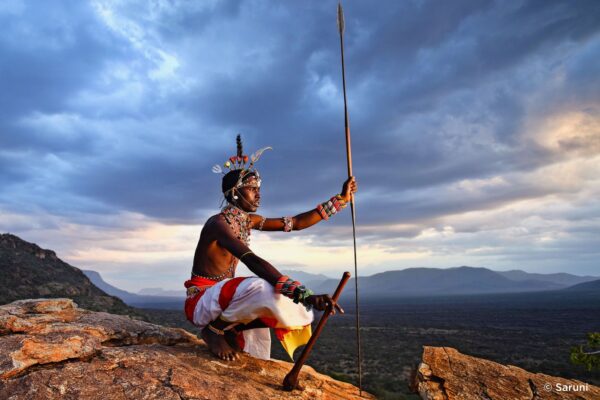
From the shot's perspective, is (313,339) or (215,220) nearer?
(313,339)

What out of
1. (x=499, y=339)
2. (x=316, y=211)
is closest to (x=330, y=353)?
(x=499, y=339)

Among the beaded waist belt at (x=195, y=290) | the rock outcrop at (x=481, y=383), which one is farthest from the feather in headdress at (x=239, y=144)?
the rock outcrop at (x=481, y=383)

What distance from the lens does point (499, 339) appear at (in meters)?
48.6

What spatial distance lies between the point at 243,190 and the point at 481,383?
3799 mm

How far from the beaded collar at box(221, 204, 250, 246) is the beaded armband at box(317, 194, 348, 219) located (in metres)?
1.16

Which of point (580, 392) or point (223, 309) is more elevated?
point (223, 309)

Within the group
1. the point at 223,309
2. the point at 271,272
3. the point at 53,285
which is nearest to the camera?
the point at 271,272

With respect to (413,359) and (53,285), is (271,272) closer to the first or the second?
(413,359)

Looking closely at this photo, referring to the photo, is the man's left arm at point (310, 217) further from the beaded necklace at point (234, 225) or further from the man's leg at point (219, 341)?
the man's leg at point (219, 341)

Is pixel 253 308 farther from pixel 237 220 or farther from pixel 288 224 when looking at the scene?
pixel 288 224

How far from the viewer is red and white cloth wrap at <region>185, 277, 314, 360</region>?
4309mm

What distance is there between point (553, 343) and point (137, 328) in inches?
1960

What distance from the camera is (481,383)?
5266 millimetres

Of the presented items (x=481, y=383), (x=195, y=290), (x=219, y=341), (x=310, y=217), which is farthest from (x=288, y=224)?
(x=481, y=383)
